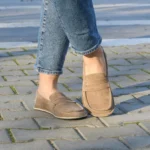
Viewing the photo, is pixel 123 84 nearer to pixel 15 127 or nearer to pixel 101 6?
pixel 15 127

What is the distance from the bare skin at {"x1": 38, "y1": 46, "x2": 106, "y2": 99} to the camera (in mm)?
3668

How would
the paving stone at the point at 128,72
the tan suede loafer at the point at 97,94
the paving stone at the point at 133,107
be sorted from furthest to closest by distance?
the paving stone at the point at 128,72 < the paving stone at the point at 133,107 < the tan suede loafer at the point at 97,94

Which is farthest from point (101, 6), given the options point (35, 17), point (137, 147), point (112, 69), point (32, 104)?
point (137, 147)

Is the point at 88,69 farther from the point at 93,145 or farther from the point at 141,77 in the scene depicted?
the point at 141,77

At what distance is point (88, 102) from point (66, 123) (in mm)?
261

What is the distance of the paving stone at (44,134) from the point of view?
3.23m

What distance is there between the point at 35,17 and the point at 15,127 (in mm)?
5925

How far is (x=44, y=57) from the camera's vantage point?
3682 millimetres

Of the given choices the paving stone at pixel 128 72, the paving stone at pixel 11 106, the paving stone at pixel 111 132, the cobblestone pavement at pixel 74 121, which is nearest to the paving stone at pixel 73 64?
the cobblestone pavement at pixel 74 121

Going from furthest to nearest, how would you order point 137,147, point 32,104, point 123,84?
point 123,84, point 32,104, point 137,147

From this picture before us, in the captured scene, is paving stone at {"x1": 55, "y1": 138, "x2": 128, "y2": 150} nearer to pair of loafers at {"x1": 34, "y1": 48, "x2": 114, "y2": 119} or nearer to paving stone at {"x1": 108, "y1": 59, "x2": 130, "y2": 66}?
pair of loafers at {"x1": 34, "y1": 48, "x2": 114, "y2": 119}

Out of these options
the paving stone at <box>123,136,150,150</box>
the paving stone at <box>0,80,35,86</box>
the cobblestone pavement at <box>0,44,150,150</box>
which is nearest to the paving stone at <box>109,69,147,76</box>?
the cobblestone pavement at <box>0,44,150,150</box>

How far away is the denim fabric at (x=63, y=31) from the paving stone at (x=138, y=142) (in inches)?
24.9

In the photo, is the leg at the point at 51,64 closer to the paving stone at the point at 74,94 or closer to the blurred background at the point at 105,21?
the paving stone at the point at 74,94
